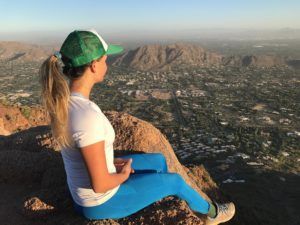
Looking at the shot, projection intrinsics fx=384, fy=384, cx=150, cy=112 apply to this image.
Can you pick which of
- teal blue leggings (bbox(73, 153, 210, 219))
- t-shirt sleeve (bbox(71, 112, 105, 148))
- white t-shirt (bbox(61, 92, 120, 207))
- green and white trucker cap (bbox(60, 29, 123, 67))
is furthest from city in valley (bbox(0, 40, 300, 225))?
t-shirt sleeve (bbox(71, 112, 105, 148))

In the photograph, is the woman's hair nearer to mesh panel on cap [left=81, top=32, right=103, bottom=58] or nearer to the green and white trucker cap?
the green and white trucker cap

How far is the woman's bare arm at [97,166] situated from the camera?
349cm

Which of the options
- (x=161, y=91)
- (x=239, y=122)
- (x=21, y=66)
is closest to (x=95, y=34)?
(x=239, y=122)

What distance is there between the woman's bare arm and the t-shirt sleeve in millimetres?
49

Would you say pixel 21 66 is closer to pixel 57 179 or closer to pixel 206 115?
pixel 206 115

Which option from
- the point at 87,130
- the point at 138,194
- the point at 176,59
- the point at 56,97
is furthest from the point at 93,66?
the point at 176,59

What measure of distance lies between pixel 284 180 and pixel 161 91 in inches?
2343

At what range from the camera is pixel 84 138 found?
3.47m

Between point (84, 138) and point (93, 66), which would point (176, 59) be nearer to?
point (93, 66)

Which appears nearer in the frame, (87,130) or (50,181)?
(87,130)

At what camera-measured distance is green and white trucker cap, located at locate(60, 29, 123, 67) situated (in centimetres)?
370

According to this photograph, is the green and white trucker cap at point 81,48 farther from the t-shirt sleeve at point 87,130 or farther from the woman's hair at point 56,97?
the t-shirt sleeve at point 87,130

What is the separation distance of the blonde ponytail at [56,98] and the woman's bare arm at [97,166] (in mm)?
237

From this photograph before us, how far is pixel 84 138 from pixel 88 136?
0.14 feet
